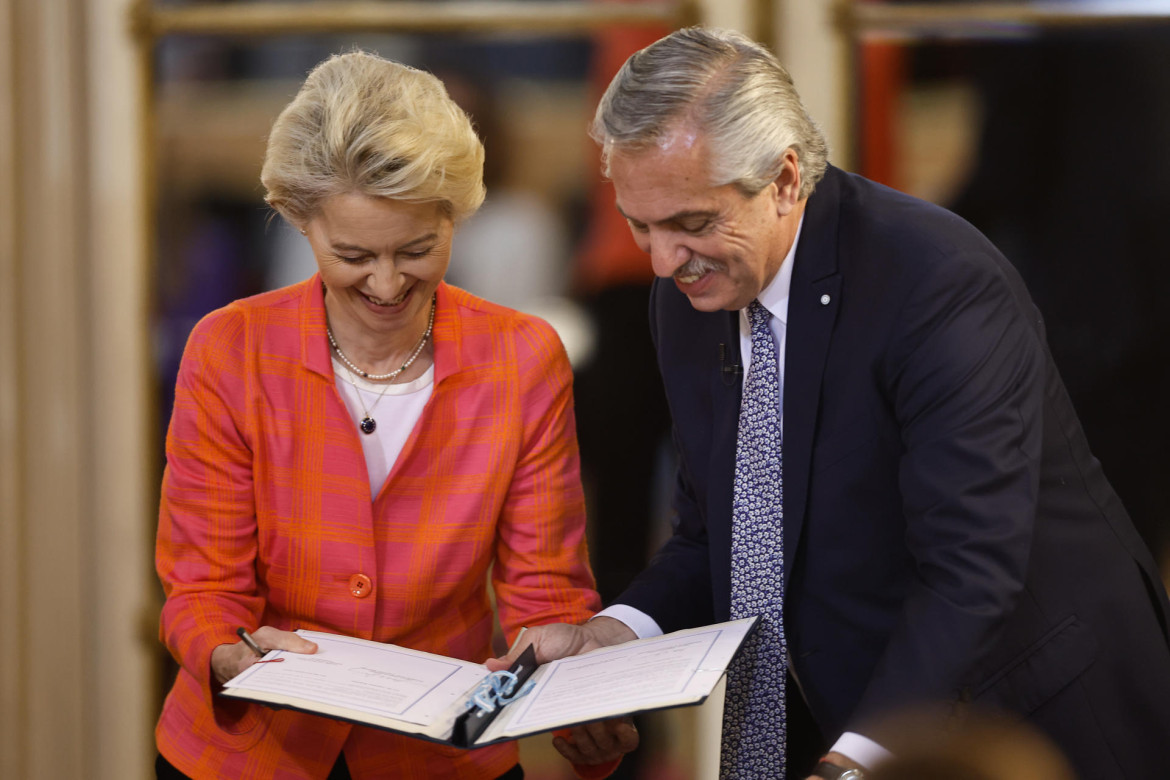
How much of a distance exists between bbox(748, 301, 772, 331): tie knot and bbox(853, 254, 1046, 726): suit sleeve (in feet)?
0.78

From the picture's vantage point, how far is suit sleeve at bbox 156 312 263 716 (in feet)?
5.70

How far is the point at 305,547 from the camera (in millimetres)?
1759

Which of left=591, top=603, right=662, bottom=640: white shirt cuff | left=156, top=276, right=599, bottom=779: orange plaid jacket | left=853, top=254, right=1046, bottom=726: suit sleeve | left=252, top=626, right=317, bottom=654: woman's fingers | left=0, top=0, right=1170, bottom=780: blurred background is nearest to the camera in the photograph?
left=853, top=254, right=1046, bottom=726: suit sleeve

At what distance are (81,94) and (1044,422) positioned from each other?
2429 millimetres

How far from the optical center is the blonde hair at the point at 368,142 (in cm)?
167

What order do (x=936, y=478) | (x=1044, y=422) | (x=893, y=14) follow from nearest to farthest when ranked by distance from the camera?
(x=936, y=478) → (x=1044, y=422) → (x=893, y=14)

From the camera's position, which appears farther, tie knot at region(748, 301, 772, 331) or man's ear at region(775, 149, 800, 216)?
tie knot at region(748, 301, 772, 331)

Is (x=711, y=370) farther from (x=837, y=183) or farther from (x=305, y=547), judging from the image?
(x=305, y=547)

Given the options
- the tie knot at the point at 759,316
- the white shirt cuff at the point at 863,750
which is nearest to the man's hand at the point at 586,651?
the white shirt cuff at the point at 863,750

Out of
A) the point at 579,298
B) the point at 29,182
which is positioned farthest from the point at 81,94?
the point at 579,298

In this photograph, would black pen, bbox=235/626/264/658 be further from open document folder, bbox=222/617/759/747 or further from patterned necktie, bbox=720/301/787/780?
patterned necktie, bbox=720/301/787/780

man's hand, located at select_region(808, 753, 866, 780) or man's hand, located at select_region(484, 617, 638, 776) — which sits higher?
man's hand, located at select_region(808, 753, 866, 780)

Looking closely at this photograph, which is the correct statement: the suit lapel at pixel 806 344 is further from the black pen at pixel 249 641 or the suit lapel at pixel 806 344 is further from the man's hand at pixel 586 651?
the black pen at pixel 249 641

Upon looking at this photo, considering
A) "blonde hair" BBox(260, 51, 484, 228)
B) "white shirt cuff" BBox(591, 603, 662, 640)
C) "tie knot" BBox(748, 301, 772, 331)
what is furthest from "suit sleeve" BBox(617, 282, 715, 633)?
"blonde hair" BBox(260, 51, 484, 228)
